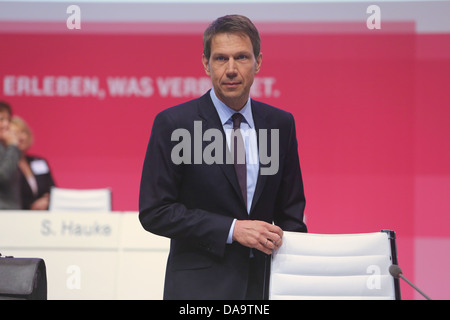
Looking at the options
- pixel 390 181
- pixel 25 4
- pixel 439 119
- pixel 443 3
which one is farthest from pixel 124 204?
pixel 443 3

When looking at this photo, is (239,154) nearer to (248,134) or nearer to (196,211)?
(248,134)

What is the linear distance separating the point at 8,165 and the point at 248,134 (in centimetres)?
464

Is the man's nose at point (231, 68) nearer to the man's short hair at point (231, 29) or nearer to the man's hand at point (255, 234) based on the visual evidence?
the man's short hair at point (231, 29)

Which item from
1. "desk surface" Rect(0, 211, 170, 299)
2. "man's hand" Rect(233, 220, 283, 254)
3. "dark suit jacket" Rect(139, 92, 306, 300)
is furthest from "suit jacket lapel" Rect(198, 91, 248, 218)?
"desk surface" Rect(0, 211, 170, 299)

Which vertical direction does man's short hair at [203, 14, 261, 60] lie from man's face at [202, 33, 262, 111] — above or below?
above

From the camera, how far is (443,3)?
548 cm

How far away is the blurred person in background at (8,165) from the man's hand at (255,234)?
473cm

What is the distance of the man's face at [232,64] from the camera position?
1750 mm

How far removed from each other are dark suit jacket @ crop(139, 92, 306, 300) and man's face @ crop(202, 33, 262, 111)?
104 mm

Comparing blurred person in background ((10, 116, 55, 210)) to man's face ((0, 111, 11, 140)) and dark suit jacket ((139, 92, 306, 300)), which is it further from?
dark suit jacket ((139, 92, 306, 300))

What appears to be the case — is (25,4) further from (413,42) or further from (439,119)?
(439,119)

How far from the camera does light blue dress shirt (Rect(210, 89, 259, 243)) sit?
5.90 ft

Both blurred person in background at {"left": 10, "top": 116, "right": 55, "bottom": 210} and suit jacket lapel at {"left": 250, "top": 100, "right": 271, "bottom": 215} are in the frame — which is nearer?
suit jacket lapel at {"left": 250, "top": 100, "right": 271, "bottom": 215}
